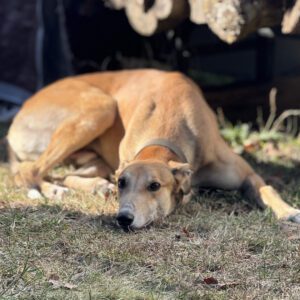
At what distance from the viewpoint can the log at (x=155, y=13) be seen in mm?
6254

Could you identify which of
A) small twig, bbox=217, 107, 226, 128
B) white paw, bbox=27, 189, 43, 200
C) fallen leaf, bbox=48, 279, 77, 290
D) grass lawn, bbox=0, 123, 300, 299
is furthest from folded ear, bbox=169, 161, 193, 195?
small twig, bbox=217, 107, 226, 128

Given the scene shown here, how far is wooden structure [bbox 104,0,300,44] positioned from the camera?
223 inches

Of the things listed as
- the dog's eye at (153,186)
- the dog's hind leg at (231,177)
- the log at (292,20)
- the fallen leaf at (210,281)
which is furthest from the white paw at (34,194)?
the log at (292,20)

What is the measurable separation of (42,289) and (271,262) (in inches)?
53.3

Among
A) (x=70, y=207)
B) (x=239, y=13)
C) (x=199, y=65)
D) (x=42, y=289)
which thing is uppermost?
(x=239, y=13)

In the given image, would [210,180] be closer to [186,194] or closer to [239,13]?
[186,194]

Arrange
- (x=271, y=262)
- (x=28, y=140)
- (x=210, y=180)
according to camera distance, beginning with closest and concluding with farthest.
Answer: (x=271, y=262) < (x=210, y=180) < (x=28, y=140)

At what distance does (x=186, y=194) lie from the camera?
5754 millimetres

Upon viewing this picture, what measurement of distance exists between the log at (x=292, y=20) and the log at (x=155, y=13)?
86 centimetres

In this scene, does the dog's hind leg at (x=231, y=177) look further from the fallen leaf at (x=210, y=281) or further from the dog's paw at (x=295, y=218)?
the fallen leaf at (x=210, y=281)

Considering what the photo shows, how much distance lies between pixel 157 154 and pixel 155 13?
4.29 ft

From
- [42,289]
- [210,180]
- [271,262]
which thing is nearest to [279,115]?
[210,180]

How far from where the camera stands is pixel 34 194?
A: 6.11 m

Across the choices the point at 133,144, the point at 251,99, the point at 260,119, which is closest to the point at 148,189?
the point at 133,144
